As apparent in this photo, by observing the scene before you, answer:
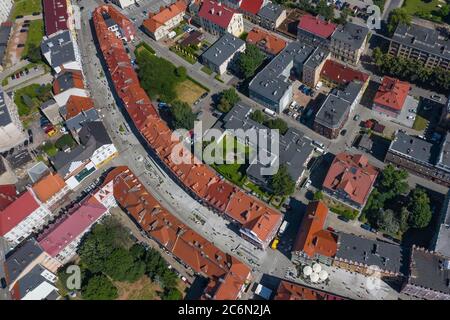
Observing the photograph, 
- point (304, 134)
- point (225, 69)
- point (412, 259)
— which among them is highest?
point (225, 69)

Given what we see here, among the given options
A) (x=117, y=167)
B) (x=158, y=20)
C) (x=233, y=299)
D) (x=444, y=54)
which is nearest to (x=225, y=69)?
(x=158, y=20)

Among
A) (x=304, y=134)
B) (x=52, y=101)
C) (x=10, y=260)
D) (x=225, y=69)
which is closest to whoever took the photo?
(x=10, y=260)

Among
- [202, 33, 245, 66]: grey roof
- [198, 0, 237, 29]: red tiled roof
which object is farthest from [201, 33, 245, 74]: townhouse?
[198, 0, 237, 29]: red tiled roof

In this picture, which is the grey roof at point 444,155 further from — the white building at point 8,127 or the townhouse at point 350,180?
the white building at point 8,127

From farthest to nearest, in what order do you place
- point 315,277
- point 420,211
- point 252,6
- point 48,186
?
point 252,6, point 48,186, point 420,211, point 315,277

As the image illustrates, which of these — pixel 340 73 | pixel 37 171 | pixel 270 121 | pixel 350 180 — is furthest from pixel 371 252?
pixel 37 171

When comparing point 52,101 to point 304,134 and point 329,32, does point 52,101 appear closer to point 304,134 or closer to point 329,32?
point 304,134

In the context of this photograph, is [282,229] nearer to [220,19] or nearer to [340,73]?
[340,73]
